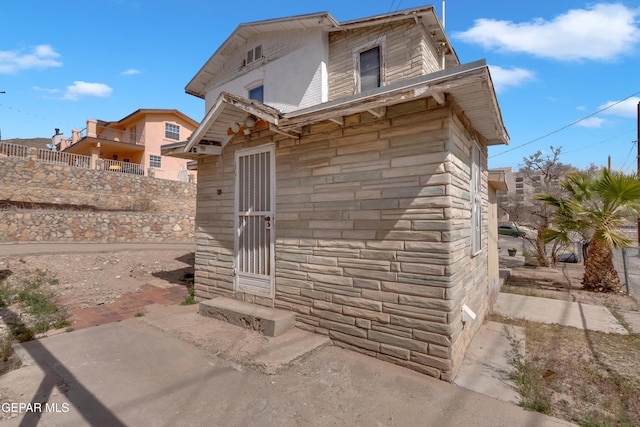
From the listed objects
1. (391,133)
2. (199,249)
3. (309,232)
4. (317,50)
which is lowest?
(199,249)

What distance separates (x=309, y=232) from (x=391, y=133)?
1.79 meters

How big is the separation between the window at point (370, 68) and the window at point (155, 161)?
884 inches

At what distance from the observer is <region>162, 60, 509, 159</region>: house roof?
3.08 m

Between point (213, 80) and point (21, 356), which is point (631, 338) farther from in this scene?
point (213, 80)

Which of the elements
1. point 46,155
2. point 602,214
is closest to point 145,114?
point 46,155

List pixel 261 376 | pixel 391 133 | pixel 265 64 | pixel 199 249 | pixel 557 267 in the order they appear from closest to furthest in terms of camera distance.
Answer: pixel 261 376, pixel 391 133, pixel 199 249, pixel 265 64, pixel 557 267

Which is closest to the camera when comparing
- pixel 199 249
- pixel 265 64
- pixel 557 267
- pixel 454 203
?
pixel 454 203

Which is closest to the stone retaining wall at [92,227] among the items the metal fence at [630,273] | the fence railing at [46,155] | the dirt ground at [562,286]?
the fence railing at [46,155]

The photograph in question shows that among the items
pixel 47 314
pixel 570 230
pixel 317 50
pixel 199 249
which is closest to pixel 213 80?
pixel 317 50

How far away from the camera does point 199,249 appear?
238 inches

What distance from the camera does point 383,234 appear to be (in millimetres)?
3816

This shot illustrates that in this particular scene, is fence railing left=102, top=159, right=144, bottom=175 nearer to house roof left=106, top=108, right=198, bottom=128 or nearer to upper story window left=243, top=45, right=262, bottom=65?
house roof left=106, top=108, right=198, bottom=128

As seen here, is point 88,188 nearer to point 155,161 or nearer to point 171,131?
point 155,161
